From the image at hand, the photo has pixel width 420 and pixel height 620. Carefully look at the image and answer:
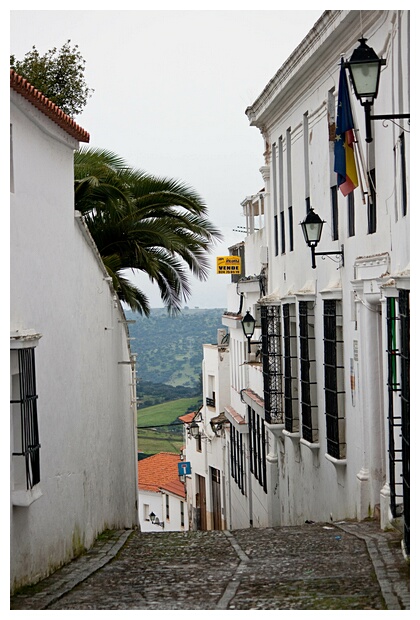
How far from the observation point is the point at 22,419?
9.32 m

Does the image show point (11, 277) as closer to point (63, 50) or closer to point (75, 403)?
point (75, 403)

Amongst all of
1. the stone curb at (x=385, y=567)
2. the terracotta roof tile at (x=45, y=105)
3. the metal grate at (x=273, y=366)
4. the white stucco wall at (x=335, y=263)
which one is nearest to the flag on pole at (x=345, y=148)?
the white stucco wall at (x=335, y=263)

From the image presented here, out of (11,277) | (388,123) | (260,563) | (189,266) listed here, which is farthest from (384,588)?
(189,266)

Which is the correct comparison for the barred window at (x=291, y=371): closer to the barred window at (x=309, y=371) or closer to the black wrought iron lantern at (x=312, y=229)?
the barred window at (x=309, y=371)

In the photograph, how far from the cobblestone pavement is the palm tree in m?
8.11

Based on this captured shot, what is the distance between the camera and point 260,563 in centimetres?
1046

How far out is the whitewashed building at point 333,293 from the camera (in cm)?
1098

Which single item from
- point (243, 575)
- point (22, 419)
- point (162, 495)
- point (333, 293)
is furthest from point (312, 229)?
point (162, 495)

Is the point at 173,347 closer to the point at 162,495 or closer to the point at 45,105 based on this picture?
the point at 162,495

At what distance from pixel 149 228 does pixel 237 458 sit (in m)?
11.4

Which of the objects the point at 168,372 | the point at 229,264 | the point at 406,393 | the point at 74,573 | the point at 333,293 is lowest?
the point at 168,372

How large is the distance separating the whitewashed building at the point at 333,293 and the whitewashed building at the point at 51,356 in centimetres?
339

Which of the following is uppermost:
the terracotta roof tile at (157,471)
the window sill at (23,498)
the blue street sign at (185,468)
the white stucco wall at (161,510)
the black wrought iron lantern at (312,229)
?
the black wrought iron lantern at (312,229)

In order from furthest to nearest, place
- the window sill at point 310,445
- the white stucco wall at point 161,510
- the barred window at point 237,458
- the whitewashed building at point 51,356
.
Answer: the white stucco wall at point 161,510 → the barred window at point 237,458 → the window sill at point 310,445 → the whitewashed building at point 51,356
